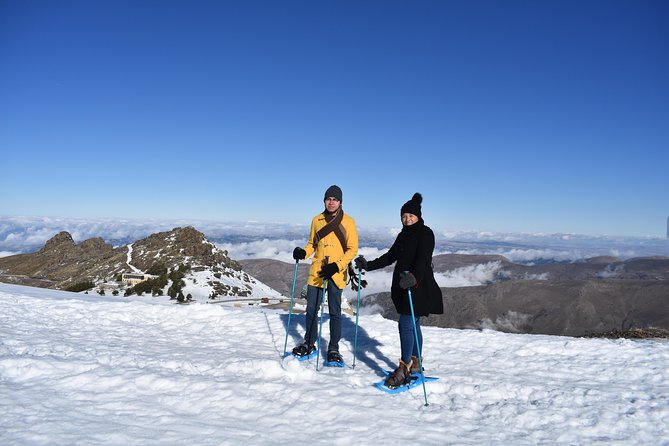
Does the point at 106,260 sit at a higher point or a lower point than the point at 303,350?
lower

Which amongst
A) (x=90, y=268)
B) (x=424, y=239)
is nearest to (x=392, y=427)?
(x=424, y=239)

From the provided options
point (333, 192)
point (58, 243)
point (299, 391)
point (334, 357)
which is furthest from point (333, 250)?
point (58, 243)

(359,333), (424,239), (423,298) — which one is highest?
(424,239)

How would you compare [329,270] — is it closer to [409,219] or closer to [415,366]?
[409,219]

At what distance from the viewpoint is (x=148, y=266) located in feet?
249

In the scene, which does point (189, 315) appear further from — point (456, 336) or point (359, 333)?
point (456, 336)

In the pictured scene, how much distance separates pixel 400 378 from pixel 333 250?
8.50 feet

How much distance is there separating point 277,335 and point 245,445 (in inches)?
230

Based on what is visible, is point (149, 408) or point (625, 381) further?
point (625, 381)

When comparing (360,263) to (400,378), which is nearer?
(400,378)

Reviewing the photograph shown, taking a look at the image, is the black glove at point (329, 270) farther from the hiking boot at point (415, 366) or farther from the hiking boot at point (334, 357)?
the hiking boot at point (415, 366)

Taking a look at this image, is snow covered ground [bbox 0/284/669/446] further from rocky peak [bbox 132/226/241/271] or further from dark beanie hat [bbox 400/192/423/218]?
rocky peak [bbox 132/226/241/271]

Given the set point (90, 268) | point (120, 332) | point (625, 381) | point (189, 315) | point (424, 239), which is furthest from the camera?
point (90, 268)

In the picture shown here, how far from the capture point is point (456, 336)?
1070 cm
